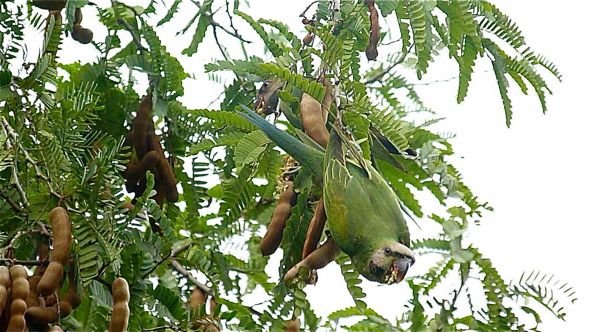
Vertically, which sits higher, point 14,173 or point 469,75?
point 469,75

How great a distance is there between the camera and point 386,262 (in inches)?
34.7

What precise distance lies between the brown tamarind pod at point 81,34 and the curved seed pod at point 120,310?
1.88 ft

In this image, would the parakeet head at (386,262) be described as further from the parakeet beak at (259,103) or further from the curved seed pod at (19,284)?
the parakeet beak at (259,103)

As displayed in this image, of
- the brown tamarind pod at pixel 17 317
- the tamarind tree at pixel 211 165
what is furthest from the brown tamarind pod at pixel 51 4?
the brown tamarind pod at pixel 17 317

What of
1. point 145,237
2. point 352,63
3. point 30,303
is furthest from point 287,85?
point 30,303

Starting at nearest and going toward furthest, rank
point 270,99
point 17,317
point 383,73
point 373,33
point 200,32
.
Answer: point 17,317 < point 373,33 < point 270,99 < point 200,32 < point 383,73

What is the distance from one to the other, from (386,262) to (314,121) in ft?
0.61

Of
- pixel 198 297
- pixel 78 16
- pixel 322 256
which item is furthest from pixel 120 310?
pixel 78 16

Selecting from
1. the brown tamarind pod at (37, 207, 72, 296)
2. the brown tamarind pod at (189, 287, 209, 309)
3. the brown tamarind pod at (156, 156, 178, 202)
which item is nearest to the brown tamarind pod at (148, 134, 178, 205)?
the brown tamarind pod at (156, 156, 178, 202)

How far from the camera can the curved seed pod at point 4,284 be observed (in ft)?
2.86

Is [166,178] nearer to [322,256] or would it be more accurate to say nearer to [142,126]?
[142,126]

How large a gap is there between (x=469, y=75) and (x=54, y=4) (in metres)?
0.53

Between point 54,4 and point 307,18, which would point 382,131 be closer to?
point 307,18

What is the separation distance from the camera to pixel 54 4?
1.28 meters
